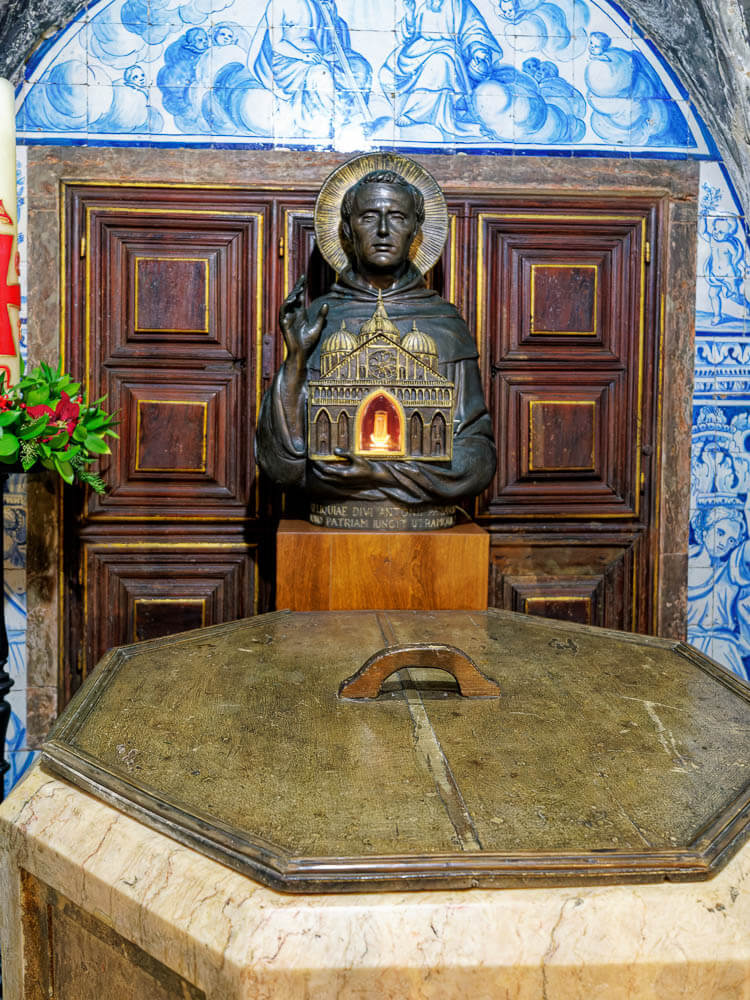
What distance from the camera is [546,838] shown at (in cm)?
130

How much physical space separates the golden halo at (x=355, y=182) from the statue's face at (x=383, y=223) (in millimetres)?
153

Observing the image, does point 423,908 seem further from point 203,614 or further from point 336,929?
point 203,614

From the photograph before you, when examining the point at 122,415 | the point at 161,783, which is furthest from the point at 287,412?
the point at 161,783

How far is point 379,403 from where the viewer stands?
2775 millimetres

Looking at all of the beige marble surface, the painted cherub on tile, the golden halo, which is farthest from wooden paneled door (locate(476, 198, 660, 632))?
the beige marble surface

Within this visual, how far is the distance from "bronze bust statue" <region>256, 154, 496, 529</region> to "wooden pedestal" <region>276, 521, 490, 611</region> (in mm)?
100

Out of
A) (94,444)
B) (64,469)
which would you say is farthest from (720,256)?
(64,469)

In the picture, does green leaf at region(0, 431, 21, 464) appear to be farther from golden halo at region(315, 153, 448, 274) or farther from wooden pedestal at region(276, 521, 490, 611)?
golden halo at region(315, 153, 448, 274)

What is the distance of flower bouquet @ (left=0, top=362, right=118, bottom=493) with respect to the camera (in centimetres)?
249

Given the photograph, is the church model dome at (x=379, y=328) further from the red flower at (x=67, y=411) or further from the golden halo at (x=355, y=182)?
the red flower at (x=67, y=411)

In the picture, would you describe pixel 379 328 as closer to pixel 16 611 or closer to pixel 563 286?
pixel 563 286

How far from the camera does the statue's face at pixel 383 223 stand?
2988mm

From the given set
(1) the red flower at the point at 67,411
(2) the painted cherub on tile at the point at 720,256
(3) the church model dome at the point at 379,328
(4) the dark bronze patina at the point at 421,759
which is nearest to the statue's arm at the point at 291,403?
(3) the church model dome at the point at 379,328

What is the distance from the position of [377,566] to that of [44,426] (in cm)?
106
